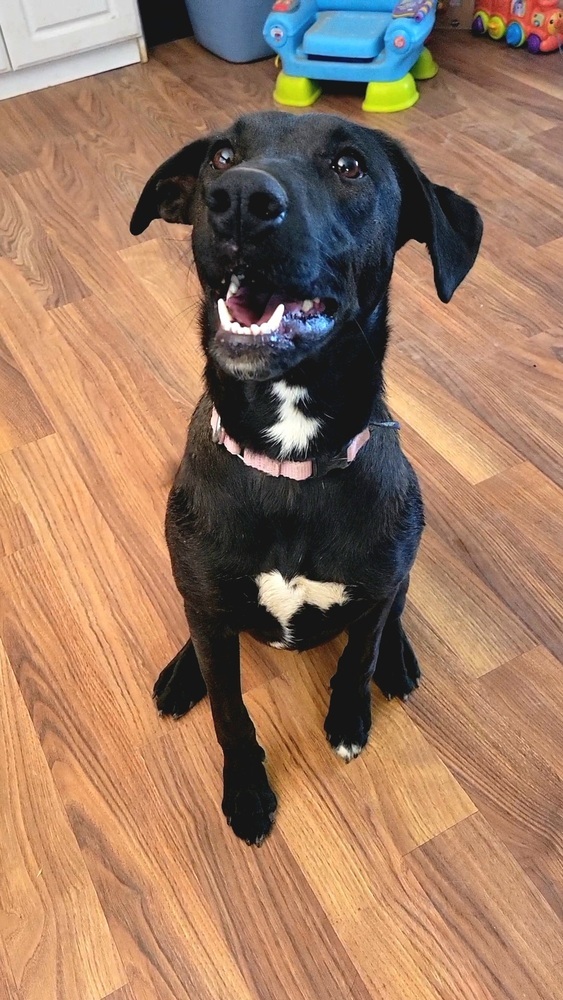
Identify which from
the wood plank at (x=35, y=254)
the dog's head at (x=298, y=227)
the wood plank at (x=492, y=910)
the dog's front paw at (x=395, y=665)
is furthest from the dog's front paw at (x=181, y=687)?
the wood plank at (x=35, y=254)

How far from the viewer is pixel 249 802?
→ 48.1 inches

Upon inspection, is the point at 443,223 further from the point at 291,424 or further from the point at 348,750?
the point at 348,750

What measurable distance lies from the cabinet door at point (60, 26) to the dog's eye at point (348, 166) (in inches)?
96.5

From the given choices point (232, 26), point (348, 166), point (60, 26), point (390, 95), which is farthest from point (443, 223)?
Answer: point (60, 26)

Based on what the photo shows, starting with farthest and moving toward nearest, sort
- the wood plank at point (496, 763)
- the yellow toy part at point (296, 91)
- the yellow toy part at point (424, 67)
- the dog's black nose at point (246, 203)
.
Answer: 1. the yellow toy part at point (424, 67)
2. the yellow toy part at point (296, 91)
3. the wood plank at point (496, 763)
4. the dog's black nose at point (246, 203)

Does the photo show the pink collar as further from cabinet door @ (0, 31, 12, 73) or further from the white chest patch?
cabinet door @ (0, 31, 12, 73)

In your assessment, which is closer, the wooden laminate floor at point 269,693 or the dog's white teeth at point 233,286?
the dog's white teeth at point 233,286

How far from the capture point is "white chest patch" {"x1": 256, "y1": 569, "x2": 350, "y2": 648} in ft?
3.43

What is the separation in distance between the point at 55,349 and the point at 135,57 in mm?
1747

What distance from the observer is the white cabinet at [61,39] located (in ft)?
9.48

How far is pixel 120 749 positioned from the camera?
4.38 ft

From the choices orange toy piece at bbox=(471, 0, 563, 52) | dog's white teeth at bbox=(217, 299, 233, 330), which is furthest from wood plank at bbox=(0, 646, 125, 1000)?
orange toy piece at bbox=(471, 0, 563, 52)

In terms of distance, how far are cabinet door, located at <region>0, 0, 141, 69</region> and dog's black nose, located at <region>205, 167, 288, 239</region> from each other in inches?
102

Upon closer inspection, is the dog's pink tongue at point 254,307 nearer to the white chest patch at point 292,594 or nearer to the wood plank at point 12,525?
the white chest patch at point 292,594
